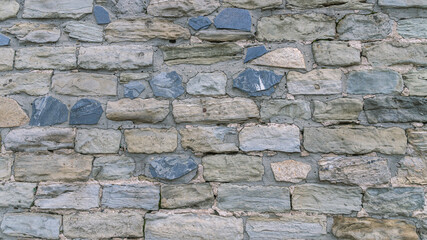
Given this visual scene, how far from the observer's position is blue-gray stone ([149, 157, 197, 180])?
5.48 feet

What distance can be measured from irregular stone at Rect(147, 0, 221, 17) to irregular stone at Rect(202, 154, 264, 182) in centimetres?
80

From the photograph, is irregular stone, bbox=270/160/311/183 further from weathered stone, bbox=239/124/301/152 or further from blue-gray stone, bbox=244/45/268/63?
blue-gray stone, bbox=244/45/268/63

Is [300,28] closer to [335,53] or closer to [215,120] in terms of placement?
[335,53]

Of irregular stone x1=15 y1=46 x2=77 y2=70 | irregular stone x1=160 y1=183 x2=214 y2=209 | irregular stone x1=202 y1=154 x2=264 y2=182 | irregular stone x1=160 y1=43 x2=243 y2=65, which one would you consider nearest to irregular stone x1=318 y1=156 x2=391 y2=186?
irregular stone x1=202 y1=154 x2=264 y2=182

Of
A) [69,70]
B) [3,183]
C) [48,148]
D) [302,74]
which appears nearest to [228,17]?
[302,74]

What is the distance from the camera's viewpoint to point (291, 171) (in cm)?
164

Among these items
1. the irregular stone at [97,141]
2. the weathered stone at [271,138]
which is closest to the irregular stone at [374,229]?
the weathered stone at [271,138]

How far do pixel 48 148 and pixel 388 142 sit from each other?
5.71 ft

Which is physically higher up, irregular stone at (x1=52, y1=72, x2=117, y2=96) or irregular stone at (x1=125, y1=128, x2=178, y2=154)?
irregular stone at (x1=52, y1=72, x2=117, y2=96)

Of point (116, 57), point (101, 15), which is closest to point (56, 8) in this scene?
point (101, 15)

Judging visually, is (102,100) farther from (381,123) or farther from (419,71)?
(419,71)

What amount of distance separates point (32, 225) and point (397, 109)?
A: 1.95 metres

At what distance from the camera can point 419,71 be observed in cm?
169

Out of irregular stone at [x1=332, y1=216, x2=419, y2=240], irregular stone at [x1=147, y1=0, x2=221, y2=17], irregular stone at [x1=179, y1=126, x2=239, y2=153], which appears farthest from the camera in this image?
irregular stone at [x1=147, y1=0, x2=221, y2=17]
